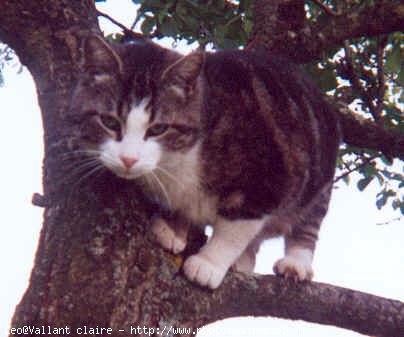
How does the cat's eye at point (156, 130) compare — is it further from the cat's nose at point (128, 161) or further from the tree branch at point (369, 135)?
the tree branch at point (369, 135)

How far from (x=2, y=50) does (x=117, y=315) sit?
8.32 ft

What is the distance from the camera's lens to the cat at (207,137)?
187 centimetres

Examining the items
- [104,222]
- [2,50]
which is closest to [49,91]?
[104,222]

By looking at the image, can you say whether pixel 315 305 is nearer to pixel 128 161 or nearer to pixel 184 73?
pixel 128 161

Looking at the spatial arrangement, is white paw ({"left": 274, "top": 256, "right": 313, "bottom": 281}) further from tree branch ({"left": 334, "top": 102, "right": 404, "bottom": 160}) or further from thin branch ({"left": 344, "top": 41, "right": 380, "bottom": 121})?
thin branch ({"left": 344, "top": 41, "right": 380, "bottom": 121})

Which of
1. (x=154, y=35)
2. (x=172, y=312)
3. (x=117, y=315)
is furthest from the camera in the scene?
(x=154, y=35)

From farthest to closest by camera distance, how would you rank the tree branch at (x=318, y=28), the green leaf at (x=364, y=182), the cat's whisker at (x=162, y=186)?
the green leaf at (x=364, y=182) → the tree branch at (x=318, y=28) → the cat's whisker at (x=162, y=186)

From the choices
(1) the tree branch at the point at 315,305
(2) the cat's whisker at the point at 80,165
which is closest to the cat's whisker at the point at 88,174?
(2) the cat's whisker at the point at 80,165

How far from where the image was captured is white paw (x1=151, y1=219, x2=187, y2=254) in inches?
74.2

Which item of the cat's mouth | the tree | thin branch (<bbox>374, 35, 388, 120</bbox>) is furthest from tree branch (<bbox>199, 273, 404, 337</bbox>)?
thin branch (<bbox>374, 35, 388, 120</bbox>)

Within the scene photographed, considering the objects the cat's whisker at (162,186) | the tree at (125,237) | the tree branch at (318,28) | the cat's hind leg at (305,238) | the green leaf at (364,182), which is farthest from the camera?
the green leaf at (364,182)

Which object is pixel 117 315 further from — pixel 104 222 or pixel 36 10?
pixel 36 10

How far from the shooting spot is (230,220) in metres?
2.07

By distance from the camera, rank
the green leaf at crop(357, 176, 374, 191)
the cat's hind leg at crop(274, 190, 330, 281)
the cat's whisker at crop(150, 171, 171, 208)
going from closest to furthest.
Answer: the cat's whisker at crop(150, 171, 171, 208) < the cat's hind leg at crop(274, 190, 330, 281) < the green leaf at crop(357, 176, 374, 191)
